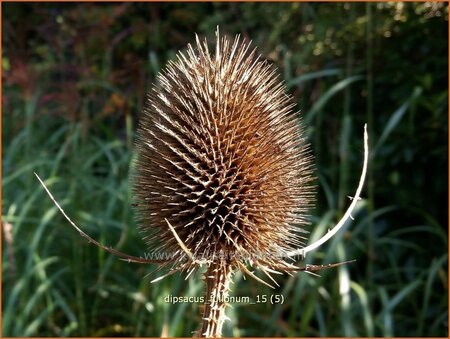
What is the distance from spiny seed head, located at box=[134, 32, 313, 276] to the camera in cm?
144

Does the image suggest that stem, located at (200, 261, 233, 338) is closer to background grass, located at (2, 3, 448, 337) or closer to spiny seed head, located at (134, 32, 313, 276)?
spiny seed head, located at (134, 32, 313, 276)

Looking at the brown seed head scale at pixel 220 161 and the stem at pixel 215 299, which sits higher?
the brown seed head scale at pixel 220 161

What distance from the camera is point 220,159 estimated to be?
1498 millimetres

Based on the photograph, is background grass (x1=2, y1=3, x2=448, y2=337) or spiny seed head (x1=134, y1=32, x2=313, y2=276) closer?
spiny seed head (x1=134, y1=32, x2=313, y2=276)

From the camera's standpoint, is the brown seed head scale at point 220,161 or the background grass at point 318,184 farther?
the background grass at point 318,184

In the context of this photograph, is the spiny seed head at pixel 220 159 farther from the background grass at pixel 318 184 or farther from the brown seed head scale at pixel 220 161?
the background grass at pixel 318 184

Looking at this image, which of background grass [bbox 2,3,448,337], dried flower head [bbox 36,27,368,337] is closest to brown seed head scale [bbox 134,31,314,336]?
dried flower head [bbox 36,27,368,337]

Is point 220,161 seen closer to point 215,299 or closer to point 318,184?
point 215,299

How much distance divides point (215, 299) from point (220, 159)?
0.33 meters

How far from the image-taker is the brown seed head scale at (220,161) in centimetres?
144

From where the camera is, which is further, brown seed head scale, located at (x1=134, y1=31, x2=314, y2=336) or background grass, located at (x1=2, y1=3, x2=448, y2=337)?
background grass, located at (x1=2, y1=3, x2=448, y2=337)

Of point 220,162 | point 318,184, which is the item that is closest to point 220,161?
point 220,162

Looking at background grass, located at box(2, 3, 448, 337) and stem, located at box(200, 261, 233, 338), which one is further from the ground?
background grass, located at box(2, 3, 448, 337)

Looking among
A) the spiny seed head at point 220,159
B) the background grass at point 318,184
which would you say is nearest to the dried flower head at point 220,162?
the spiny seed head at point 220,159
